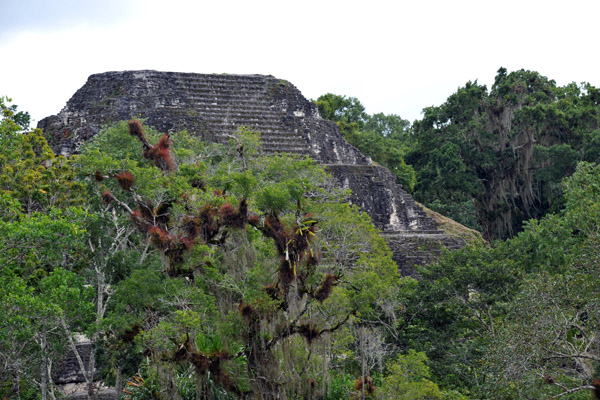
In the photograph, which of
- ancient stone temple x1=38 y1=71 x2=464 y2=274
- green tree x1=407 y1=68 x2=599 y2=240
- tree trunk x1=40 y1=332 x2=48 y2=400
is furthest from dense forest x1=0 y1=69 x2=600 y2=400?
green tree x1=407 y1=68 x2=599 y2=240

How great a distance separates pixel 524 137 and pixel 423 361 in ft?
53.3

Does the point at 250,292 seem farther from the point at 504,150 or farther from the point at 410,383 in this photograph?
the point at 504,150

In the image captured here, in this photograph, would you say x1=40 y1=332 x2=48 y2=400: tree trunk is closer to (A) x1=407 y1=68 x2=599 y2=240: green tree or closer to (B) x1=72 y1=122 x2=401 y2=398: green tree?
(B) x1=72 y1=122 x2=401 y2=398: green tree

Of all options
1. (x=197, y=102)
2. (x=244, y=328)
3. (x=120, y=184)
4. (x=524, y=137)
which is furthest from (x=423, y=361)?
(x=524, y=137)

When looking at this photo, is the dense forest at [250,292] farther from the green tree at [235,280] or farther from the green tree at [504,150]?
the green tree at [504,150]

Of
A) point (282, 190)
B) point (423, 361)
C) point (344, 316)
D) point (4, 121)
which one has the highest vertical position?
point (4, 121)

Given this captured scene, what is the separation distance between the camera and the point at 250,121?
2209cm

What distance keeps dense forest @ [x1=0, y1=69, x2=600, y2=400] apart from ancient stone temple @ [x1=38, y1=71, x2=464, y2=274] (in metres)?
4.69

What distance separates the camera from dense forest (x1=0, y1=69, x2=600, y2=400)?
35.4ft

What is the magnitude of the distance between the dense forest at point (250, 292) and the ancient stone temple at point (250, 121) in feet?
15.4

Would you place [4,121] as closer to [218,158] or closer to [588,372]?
[218,158]

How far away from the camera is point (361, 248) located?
45.8ft

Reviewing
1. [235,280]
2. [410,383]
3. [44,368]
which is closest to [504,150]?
[410,383]

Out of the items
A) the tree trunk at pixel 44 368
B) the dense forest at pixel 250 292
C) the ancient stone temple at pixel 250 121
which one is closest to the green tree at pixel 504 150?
the ancient stone temple at pixel 250 121
